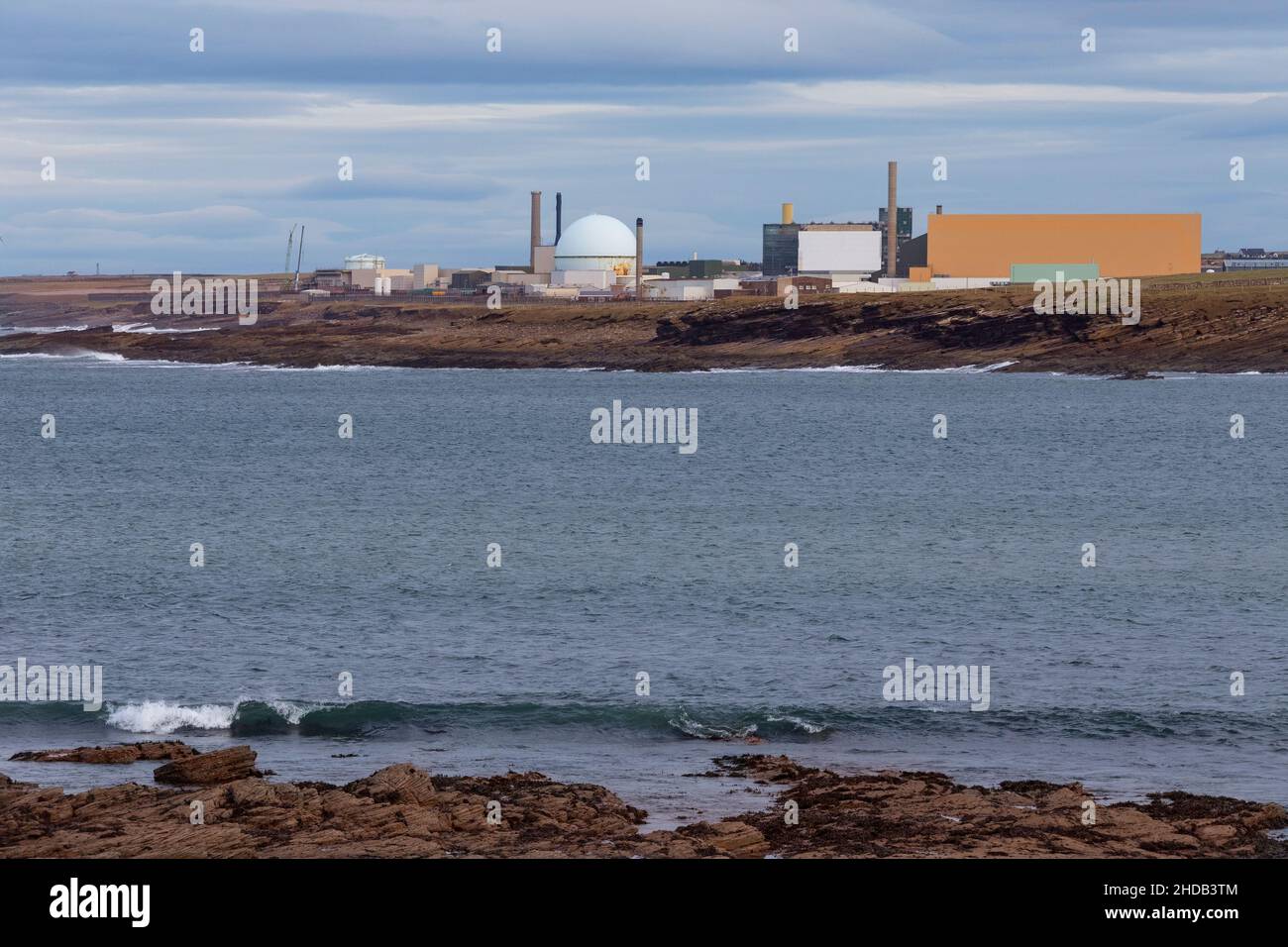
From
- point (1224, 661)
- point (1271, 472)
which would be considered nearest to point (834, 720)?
point (1224, 661)

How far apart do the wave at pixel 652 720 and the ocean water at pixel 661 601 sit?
0.26ft

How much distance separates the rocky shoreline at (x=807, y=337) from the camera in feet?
433

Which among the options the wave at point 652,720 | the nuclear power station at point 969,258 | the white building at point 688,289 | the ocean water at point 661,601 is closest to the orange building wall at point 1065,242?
the nuclear power station at point 969,258

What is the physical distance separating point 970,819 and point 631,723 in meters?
7.70

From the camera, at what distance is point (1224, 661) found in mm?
29953

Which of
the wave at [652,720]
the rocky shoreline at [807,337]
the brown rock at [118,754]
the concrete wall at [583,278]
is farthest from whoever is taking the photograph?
the concrete wall at [583,278]

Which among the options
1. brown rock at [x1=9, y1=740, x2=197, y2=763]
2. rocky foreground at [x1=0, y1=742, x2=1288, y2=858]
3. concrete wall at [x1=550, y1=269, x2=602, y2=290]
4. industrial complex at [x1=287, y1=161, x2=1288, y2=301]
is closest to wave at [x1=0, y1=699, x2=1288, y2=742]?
brown rock at [x1=9, y1=740, x2=197, y2=763]

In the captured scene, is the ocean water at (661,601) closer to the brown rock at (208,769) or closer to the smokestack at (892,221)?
the brown rock at (208,769)

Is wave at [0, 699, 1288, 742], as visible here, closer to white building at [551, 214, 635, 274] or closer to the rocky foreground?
the rocky foreground

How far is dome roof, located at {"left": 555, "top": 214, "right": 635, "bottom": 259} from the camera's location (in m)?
194

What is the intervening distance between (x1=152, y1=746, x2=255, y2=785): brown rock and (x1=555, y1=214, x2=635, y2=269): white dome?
6795 inches

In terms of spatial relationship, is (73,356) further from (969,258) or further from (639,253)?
(969,258)

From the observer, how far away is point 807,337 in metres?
148
